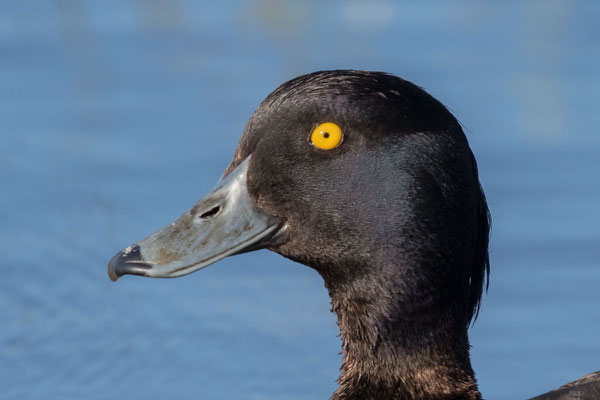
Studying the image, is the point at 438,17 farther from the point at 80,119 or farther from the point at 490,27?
the point at 80,119

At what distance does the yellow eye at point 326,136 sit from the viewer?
6.46 metres

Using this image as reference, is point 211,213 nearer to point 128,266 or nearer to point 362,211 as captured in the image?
point 128,266

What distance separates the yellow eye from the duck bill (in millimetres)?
330

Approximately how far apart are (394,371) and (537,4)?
5.55m

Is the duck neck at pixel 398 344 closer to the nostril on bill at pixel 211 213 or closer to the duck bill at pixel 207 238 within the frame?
the duck bill at pixel 207 238

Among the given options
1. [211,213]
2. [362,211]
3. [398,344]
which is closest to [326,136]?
[362,211]

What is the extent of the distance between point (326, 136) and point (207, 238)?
2.18 feet

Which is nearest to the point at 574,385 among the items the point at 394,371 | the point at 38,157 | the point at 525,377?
the point at 394,371

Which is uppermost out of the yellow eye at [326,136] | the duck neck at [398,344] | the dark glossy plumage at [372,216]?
the yellow eye at [326,136]

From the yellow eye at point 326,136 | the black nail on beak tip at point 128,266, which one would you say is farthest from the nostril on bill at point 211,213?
the yellow eye at point 326,136

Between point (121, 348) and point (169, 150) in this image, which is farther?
point (169, 150)

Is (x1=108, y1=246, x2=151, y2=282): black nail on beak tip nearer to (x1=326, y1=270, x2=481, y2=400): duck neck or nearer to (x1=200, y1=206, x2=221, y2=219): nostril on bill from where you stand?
(x1=200, y1=206, x2=221, y2=219): nostril on bill

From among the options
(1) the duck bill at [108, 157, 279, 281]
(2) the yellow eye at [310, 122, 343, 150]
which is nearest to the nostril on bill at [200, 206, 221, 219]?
(1) the duck bill at [108, 157, 279, 281]

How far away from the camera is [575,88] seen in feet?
34.5
